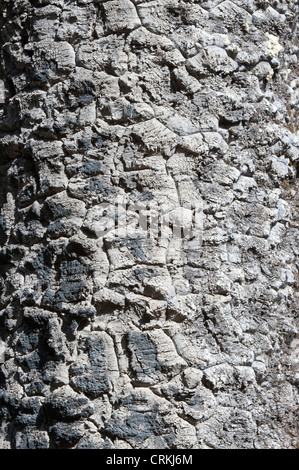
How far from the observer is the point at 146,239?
1210 mm

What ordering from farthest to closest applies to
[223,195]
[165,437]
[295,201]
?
1. [295,201]
2. [223,195]
3. [165,437]

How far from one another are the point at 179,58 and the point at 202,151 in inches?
7.5

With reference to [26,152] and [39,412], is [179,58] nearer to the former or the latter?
[26,152]

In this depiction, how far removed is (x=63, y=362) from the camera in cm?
120

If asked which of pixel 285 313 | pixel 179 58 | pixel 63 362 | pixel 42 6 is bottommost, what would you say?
pixel 63 362

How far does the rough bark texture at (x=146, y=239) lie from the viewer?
1179 mm

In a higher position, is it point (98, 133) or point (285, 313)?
point (98, 133)

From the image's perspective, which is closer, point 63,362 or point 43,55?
point 63,362

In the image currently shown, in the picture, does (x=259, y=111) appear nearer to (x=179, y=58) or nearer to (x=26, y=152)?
(x=179, y=58)

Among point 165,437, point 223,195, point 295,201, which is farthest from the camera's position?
point 295,201

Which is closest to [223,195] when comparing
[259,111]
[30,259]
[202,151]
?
[202,151]

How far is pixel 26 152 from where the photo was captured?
4.31 feet

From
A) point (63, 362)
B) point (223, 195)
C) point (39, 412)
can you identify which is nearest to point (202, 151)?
point (223, 195)

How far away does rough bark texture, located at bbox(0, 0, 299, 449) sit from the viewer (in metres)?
1.18
